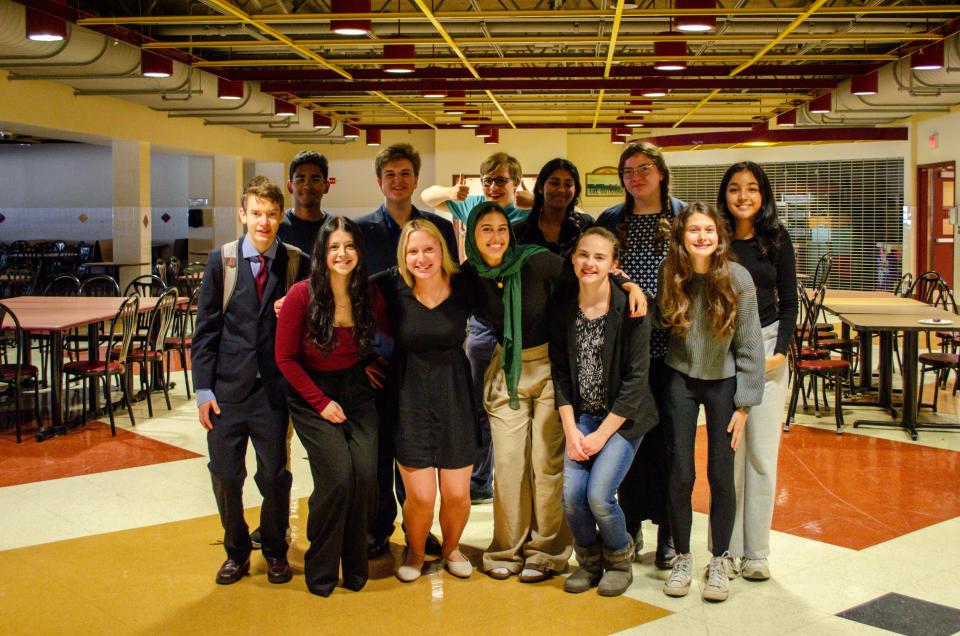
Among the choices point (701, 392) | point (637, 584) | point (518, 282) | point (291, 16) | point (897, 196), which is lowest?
point (637, 584)

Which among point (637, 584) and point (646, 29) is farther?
point (646, 29)

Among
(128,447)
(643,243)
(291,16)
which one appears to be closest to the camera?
(643,243)

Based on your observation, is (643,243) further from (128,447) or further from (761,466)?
(128,447)

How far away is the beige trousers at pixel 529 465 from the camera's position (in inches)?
135

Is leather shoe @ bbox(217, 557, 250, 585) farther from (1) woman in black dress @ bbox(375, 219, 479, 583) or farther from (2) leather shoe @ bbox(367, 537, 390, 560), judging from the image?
(1) woman in black dress @ bbox(375, 219, 479, 583)

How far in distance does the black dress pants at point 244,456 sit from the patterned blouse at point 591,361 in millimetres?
1164

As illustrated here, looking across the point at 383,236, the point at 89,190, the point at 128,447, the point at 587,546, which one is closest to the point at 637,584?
the point at 587,546

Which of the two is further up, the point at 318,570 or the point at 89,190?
the point at 89,190

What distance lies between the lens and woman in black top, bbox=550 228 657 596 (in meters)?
3.24

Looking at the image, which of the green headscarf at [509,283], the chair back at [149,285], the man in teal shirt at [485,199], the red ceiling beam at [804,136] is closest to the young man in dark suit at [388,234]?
the man in teal shirt at [485,199]

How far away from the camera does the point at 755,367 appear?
3.27 meters

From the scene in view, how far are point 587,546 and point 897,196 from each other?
45.7ft

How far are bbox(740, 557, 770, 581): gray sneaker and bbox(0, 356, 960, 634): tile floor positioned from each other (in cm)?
4

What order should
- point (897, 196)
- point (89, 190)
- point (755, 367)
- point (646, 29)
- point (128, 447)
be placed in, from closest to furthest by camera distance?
1. point (755, 367)
2. point (128, 447)
3. point (646, 29)
4. point (897, 196)
5. point (89, 190)
